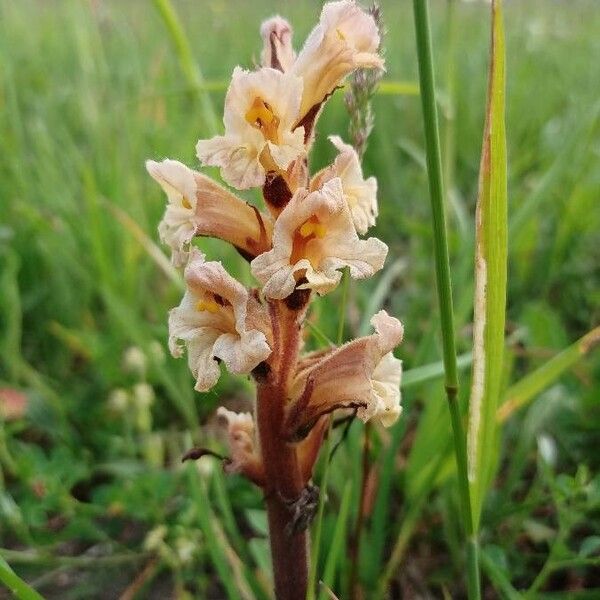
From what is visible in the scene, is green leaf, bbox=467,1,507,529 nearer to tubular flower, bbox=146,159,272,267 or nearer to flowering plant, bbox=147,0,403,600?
flowering plant, bbox=147,0,403,600

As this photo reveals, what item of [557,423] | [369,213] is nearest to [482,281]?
[369,213]

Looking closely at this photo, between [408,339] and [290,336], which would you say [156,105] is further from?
[290,336]

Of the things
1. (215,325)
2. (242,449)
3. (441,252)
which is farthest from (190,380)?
(441,252)

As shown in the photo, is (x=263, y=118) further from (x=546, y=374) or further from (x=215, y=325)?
(x=546, y=374)

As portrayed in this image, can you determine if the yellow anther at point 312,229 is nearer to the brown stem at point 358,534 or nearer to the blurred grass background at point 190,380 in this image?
the blurred grass background at point 190,380

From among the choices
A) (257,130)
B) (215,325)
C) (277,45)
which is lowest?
(215,325)

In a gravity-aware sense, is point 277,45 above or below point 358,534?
above

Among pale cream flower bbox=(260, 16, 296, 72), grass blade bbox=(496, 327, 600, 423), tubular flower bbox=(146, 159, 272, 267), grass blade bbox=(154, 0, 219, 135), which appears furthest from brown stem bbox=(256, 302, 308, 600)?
grass blade bbox=(154, 0, 219, 135)
